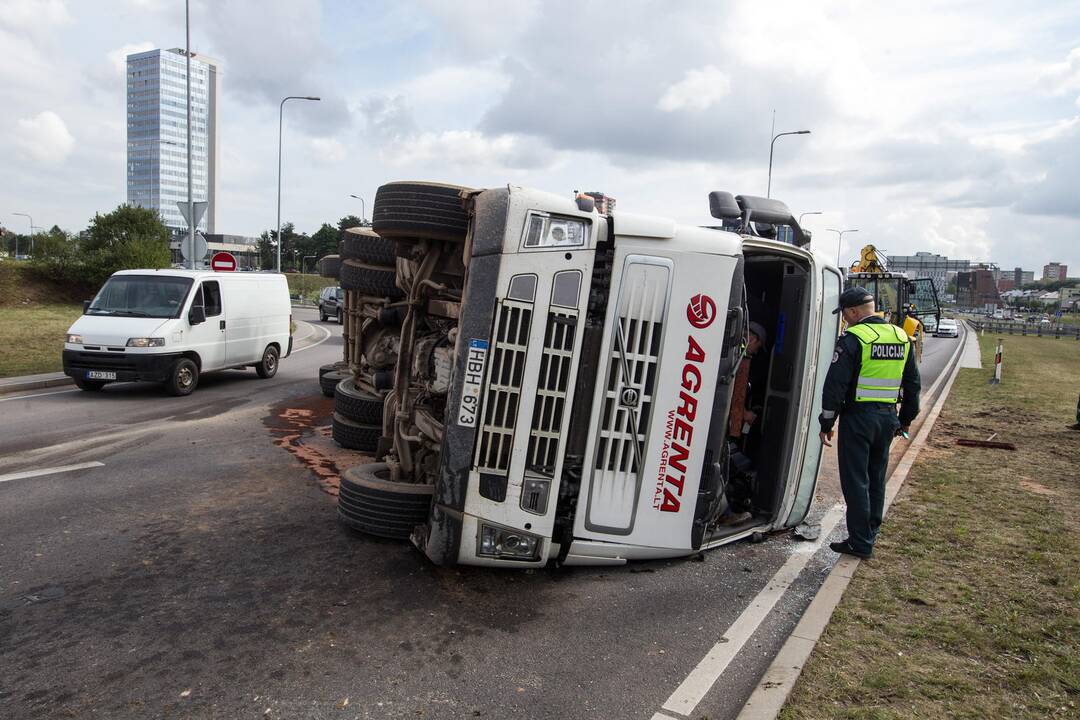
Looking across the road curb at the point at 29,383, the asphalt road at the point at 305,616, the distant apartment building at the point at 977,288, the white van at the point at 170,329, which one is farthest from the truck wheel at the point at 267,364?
the distant apartment building at the point at 977,288

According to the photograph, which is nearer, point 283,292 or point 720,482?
point 720,482

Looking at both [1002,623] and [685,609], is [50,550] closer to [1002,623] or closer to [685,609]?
[685,609]

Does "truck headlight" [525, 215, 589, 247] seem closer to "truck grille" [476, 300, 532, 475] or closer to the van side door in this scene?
"truck grille" [476, 300, 532, 475]

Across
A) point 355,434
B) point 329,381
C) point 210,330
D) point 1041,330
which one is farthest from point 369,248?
point 1041,330

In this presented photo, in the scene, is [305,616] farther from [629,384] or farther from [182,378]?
[182,378]

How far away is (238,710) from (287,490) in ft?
10.8

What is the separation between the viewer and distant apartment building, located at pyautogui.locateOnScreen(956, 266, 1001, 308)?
115438 mm

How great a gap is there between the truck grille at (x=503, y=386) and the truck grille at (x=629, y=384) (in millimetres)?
510

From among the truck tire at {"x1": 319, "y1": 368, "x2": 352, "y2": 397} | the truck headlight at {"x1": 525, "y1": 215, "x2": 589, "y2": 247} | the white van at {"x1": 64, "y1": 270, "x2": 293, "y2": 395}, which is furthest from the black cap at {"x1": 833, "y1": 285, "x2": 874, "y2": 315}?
the white van at {"x1": 64, "y1": 270, "x2": 293, "y2": 395}

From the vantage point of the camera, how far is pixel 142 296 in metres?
11.3

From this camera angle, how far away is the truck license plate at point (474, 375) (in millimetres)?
3998

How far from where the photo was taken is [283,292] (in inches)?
541

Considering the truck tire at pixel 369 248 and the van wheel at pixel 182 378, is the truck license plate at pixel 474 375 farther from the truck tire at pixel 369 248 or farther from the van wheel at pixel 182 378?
the van wheel at pixel 182 378

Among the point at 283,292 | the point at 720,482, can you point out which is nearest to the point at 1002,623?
the point at 720,482
